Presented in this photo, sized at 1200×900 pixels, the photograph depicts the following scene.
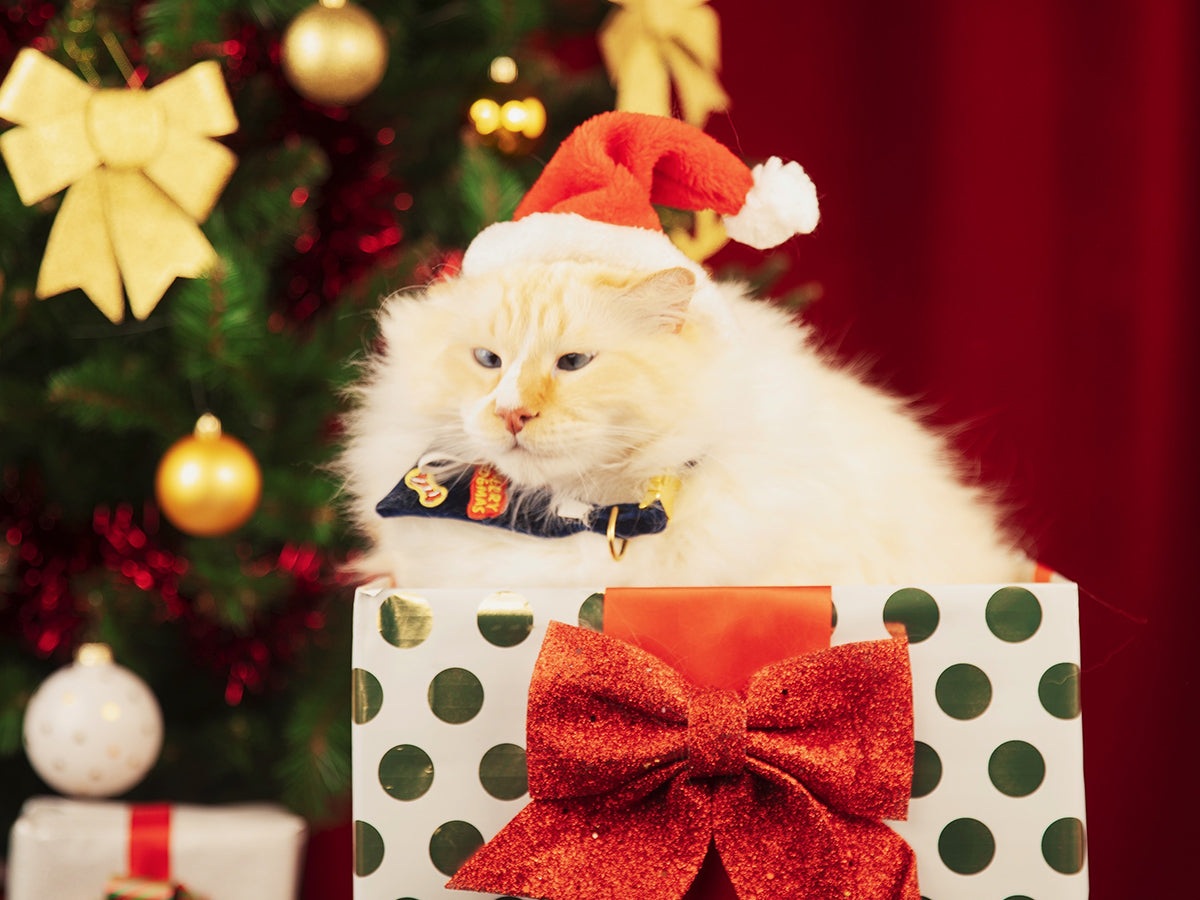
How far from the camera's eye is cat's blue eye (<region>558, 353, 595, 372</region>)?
0.62m

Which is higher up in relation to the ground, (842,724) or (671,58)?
(671,58)

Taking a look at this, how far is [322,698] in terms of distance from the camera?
3.24 feet

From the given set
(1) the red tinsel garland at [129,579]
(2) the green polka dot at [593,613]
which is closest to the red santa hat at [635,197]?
(2) the green polka dot at [593,613]

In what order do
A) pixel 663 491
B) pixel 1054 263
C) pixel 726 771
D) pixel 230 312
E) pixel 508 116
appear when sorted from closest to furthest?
pixel 726 771, pixel 663 491, pixel 230 312, pixel 508 116, pixel 1054 263

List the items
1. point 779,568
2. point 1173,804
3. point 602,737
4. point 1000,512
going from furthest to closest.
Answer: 1. point 1173,804
2. point 1000,512
3. point 779,568
4. point 602,737

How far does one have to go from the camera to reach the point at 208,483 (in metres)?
0.84

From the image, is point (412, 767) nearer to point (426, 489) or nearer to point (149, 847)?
point (426, 489)

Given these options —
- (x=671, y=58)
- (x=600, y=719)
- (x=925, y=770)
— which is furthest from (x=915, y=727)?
(x=671, y=58)

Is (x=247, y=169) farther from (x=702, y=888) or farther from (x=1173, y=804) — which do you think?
(x=1173, y=804)

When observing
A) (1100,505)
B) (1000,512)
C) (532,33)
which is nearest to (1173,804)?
(1100,505)

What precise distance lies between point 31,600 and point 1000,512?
968 millimetres

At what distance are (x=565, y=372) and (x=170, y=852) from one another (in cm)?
67

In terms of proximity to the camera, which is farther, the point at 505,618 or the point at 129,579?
the point at 129,579

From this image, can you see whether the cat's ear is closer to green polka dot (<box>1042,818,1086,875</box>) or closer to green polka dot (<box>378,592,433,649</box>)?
green polka dot (<box>378,592,433,649</box>)
